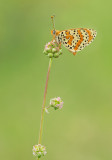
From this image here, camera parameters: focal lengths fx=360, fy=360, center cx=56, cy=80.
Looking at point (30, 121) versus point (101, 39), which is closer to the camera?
point (30, 121)

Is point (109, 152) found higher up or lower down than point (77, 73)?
lower down

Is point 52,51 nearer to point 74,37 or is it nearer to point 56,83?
point 74,37

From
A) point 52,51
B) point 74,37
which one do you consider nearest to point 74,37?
point 74,37

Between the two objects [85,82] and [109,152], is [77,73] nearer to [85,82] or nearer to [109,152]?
[85,82]

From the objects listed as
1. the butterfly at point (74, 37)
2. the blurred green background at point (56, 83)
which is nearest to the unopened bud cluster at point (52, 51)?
the butterfly at point (74, 37)

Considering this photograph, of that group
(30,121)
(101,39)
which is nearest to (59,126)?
(30,121)

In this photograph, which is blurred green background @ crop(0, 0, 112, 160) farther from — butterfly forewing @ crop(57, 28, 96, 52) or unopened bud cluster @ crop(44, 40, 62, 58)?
unopened bud cluster @ crop(44, 40, 62, 58)

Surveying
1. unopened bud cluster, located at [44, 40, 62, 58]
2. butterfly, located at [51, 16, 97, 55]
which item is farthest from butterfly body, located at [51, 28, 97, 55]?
unopened bud cluster, located at [44, 40, 62, 58]

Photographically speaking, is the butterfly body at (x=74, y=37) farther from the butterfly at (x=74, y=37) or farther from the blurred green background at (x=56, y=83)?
the blurred green background at (x=56, y=83)
